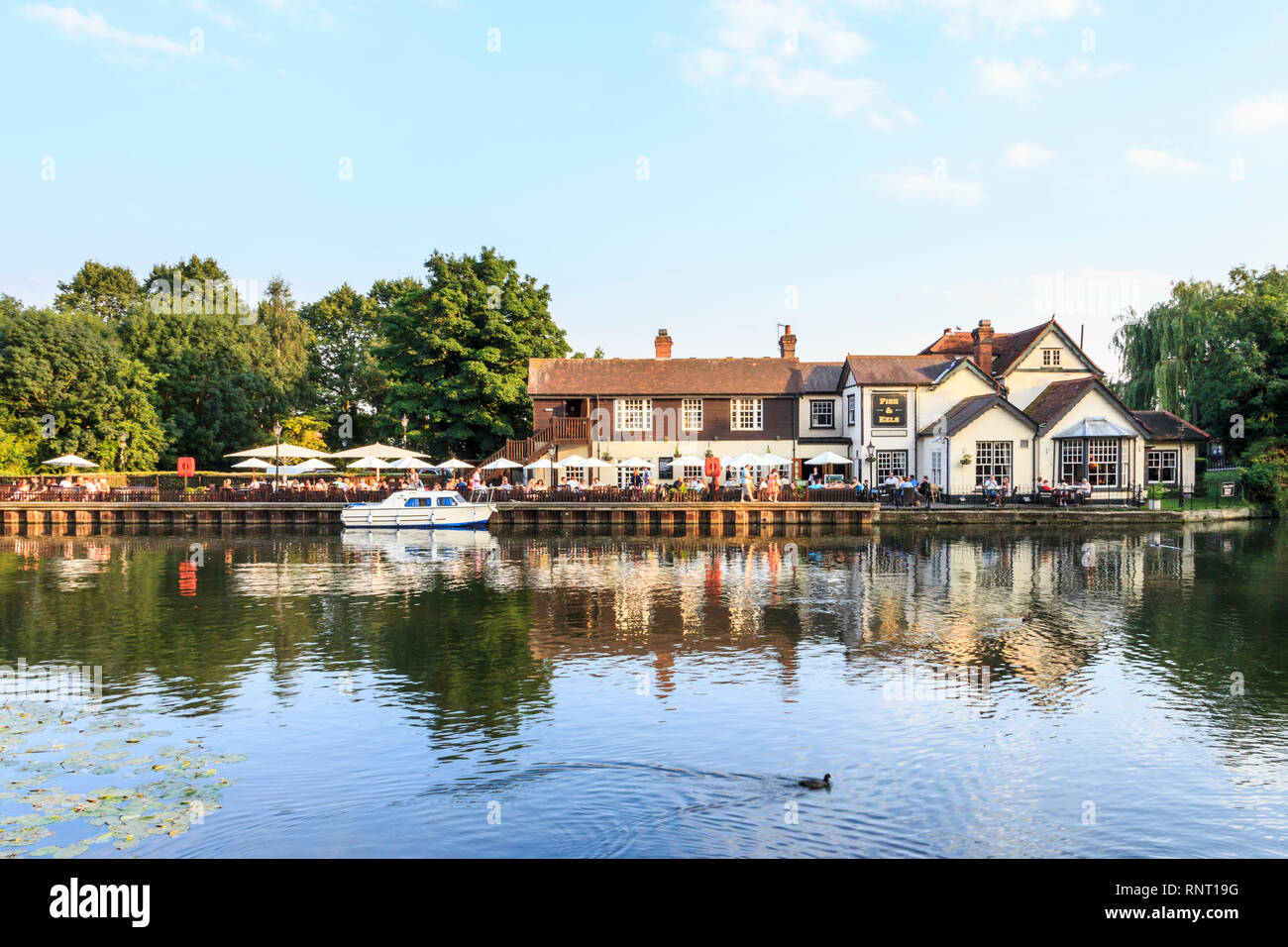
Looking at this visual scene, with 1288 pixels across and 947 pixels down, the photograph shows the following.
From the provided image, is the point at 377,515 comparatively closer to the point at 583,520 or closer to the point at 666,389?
the point at 583,520

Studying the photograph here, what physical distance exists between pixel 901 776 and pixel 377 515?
37.0 meters

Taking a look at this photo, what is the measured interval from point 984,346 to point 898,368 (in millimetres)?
4983

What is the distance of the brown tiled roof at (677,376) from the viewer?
52.4m

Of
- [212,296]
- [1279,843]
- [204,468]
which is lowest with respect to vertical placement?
[1279,843]

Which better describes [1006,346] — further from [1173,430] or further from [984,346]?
[1173,430]

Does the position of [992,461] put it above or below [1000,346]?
below

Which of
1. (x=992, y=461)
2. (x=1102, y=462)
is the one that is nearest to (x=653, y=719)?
(x=992, y=461)

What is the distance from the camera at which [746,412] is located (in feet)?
173

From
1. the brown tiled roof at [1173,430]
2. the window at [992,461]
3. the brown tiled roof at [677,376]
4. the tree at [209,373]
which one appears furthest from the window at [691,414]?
the tree at [209,373]

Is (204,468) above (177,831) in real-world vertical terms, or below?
above

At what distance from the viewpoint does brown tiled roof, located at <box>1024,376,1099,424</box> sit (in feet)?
153

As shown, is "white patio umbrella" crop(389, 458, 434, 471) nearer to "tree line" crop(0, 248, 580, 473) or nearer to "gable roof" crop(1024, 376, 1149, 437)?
"tree line" crop(0, 248, 580, 473)

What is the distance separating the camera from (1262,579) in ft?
83.4

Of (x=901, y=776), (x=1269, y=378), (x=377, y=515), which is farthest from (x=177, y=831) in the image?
(x=1269, y=378)
